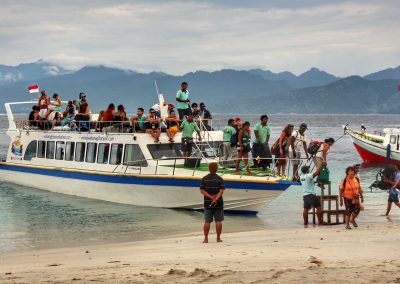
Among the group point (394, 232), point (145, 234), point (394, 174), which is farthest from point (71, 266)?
point (394, 174)

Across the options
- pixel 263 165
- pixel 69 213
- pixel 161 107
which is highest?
pixel 161 107

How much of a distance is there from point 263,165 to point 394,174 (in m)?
4.21

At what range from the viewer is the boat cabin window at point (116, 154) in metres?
23.6

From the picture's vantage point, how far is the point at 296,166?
67.2 ft

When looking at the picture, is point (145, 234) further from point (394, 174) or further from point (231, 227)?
point (394, 174)

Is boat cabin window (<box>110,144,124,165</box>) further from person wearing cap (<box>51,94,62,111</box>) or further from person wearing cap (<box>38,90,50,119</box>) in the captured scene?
person wearing cap (<box>38,90,50,119</box>)

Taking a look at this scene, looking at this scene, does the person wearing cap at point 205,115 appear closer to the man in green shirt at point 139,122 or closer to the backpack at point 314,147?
the man in green shirt at point 139,122

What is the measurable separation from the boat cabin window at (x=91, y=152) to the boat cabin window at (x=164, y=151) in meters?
3.21

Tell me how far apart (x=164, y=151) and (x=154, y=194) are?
1582 mm

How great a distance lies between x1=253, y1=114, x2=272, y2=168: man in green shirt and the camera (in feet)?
69.6

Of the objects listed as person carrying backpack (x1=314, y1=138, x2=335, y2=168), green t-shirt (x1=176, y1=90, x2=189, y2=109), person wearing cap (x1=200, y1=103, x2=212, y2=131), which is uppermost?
green t-shirt (x1=176, y1=90, x2=189, y2=109)

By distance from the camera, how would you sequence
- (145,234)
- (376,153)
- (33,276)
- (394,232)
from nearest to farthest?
(33,276) < (394,232) < (145,234) < (376,153)

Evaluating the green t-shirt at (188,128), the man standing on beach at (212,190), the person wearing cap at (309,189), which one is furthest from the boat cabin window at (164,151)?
the man standing on beach at (212,190)

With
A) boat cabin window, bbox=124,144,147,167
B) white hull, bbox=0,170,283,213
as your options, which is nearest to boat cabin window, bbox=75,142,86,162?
white hull, bbox=0,170,283,213
